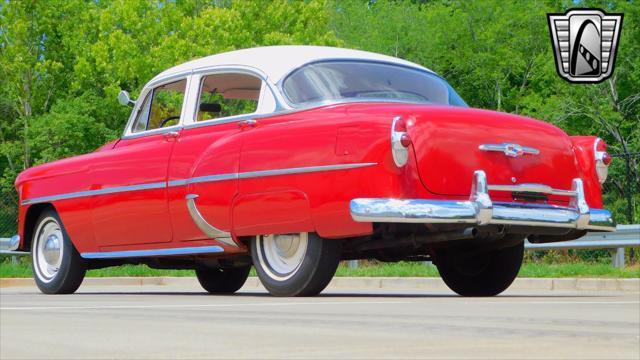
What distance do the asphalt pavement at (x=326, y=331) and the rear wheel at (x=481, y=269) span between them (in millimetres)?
1951

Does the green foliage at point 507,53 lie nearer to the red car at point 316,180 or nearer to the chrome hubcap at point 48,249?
the chrome hubcap at point 48,249

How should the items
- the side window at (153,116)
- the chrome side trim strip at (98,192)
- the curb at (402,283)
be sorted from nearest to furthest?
the chrome side trim strip at (98,192) < the side window at (153,116) < the curb at (402,283)

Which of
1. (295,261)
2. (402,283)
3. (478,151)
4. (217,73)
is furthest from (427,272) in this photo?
(478,151)

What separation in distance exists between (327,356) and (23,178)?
26.0 ft

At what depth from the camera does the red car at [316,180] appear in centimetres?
799

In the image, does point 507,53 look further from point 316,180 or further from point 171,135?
point 316,180

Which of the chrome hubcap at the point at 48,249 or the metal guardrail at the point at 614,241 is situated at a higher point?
the metal guardrail at the point at 614,241

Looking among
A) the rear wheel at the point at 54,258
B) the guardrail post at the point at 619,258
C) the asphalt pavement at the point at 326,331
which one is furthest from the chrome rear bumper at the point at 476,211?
the guardrail post at the point at 619,258

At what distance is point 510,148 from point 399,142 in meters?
0.95

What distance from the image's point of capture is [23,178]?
11539 millimetres

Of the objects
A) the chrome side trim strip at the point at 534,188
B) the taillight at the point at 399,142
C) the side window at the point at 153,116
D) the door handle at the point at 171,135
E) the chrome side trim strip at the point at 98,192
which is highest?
the side window at the point at 153,116

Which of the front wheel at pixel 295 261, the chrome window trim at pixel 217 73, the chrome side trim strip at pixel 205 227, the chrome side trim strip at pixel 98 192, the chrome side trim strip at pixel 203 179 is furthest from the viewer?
the chrome side trim strip at pixel 98 192

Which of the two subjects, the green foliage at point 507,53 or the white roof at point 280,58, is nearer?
the white roof at point 280,58

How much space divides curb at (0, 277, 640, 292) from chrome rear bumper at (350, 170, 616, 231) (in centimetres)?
513
